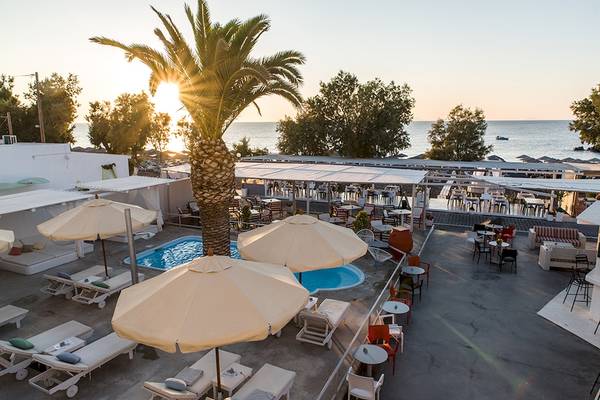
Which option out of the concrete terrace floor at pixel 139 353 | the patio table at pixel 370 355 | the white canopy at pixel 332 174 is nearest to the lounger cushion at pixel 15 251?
the concrete terrace floor at pixel 139 353

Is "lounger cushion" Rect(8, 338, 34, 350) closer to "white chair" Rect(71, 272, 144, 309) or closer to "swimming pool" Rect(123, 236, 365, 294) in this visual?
"white chair" Rect(71, 272, 144, 309)

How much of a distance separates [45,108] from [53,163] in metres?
21.4

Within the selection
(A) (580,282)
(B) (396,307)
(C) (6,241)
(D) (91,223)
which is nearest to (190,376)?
(B) (396,307)

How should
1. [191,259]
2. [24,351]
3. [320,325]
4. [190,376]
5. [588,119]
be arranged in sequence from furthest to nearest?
[588,119]
[191,259]
[320,325]
[24,351]
[190,376]

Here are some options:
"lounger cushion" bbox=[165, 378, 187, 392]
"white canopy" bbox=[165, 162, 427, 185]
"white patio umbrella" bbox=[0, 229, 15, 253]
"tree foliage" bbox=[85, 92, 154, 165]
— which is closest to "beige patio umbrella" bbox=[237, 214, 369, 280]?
"lounger cushion" bbox=[165, 378, 187, 392]

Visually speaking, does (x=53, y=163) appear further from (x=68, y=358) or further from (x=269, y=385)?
(x=269, y=385)

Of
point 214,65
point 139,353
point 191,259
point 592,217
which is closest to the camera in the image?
point 139,353

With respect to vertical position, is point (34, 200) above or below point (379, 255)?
above

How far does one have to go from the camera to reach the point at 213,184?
12.0 metres

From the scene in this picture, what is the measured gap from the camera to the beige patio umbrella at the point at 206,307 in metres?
4.54

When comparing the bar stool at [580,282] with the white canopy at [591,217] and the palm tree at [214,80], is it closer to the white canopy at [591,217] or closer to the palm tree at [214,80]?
the white canopy at [591,217]

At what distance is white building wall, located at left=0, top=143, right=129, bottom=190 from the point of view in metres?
18.4

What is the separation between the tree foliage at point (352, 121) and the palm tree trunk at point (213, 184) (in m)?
26.5

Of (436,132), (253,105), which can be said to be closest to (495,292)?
(253,105)
